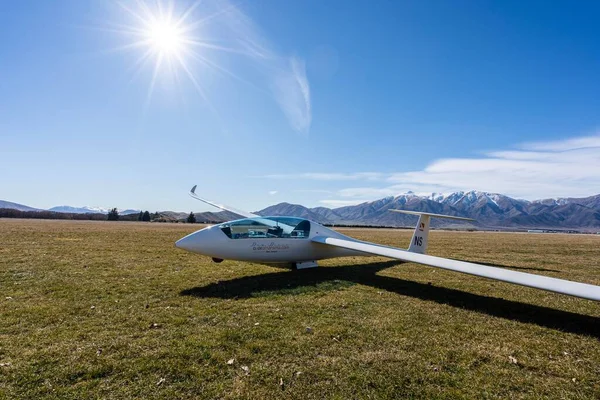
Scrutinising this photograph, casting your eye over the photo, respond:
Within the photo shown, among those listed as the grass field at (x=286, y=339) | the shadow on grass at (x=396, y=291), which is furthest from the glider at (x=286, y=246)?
the grass field at (x=286, y=339)

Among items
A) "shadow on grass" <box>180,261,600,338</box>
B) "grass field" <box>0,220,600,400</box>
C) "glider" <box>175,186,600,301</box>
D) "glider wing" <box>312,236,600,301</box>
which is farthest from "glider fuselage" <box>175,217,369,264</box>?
"glider wing" <box>312,236,600,301</box>

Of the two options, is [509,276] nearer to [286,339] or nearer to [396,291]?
[396,291]

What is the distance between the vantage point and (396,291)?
398 inches

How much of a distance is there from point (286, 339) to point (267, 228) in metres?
6.17

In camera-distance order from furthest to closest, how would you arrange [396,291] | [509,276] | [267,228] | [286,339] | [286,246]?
[286,246]
[267,228]
[396,291]
[509,276]
[286,339]

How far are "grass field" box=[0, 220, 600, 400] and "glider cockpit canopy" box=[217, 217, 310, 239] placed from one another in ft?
5.69

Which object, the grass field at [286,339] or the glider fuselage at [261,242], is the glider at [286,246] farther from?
the grass field at [286,339]

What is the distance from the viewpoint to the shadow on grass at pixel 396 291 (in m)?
7.74

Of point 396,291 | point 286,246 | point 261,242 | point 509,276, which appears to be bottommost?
point 396,291

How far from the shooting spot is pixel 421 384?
4.55 metres

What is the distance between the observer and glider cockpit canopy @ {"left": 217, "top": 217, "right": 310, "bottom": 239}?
1107cm

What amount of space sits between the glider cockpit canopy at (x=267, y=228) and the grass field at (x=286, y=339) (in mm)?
1735

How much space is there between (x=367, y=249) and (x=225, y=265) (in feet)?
21.8

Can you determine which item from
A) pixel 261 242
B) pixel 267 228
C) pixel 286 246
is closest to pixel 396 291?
pixel 286 246
